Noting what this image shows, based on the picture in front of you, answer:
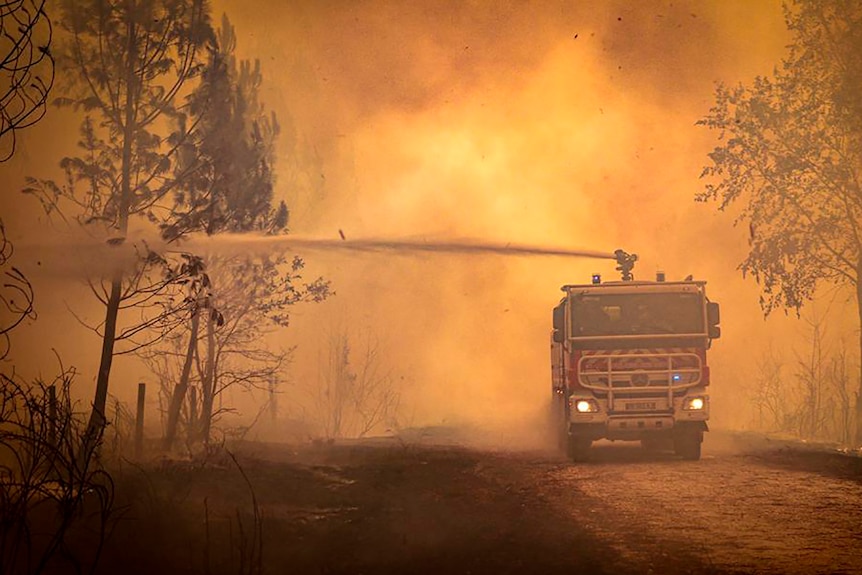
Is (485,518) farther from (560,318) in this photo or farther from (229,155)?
(229,155)

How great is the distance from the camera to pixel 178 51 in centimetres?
1301

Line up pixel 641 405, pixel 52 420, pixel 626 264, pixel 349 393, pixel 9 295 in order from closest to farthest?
Answer: pixel 52 420
pixel 641 405
pixel 9 295
pixel 626 264
pixel 349 393

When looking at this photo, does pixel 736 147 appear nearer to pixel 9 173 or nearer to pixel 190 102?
pixel 190 102

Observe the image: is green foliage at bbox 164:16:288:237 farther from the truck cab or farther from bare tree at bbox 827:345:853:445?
bare tree at bbox 827:345:853:445

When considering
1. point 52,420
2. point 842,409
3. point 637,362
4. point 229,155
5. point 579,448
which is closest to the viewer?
point 52,420

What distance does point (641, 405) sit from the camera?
643 inches

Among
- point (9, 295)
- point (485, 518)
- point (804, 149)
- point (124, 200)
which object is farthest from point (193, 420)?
point (804, 149)

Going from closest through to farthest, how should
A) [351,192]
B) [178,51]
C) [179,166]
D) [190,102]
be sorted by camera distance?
[178,51], [190,102], [179,166], [351,192]

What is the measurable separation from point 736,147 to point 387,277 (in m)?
30.0

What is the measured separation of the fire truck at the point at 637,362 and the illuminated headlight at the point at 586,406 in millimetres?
18

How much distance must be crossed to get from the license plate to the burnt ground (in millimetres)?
1047

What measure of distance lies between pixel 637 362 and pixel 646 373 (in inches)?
10.1

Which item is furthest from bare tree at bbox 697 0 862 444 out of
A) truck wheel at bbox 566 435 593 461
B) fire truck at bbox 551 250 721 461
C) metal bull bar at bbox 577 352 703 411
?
truck wheel at bbox 566 435 593 461

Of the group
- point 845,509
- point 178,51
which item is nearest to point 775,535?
point 845,509
